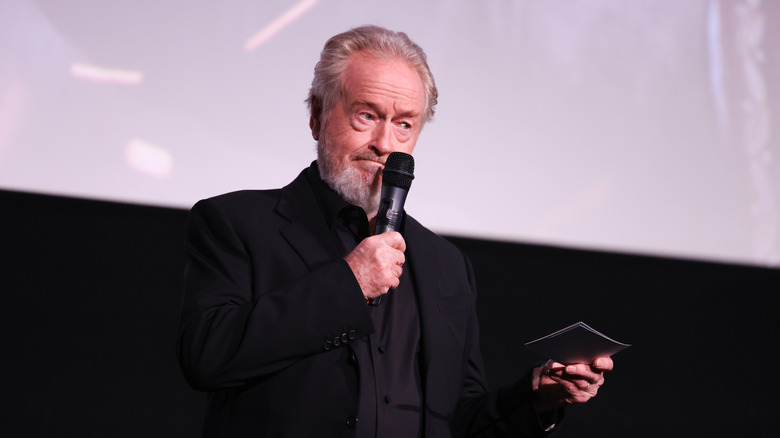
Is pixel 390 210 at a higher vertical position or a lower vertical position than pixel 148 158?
lower

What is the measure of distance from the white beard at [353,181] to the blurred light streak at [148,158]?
4.67 ft

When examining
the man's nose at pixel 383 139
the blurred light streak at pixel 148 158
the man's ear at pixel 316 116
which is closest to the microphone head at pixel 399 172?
the man's nose at pixel 383 139

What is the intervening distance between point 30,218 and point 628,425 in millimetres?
2737

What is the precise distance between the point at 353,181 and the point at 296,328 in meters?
0.46

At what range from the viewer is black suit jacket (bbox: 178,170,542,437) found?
4.57ft

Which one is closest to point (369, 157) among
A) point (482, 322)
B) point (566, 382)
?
point (566, 382)

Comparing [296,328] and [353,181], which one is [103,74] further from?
[296,328]

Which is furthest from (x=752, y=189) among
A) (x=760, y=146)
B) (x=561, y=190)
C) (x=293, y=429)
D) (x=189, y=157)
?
(x=293, y=429)

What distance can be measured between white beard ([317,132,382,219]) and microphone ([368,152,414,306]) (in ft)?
0.44

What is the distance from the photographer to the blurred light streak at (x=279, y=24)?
3141mm

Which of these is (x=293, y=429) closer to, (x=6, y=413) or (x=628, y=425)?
(x=6, y=413)

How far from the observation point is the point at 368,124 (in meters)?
1.74

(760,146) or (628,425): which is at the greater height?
(760,146)

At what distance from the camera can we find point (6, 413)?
2910 mm
